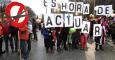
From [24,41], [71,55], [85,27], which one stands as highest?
[85,27]

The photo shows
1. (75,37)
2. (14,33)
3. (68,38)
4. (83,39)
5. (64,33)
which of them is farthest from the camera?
(68,38)

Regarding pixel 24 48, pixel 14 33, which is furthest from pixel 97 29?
pixel 24 48

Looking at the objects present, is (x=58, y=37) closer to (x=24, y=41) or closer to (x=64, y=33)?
(x=64, y=33)

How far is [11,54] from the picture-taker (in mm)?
18000

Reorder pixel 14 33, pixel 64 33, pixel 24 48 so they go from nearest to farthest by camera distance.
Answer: pixel 24 48 → pixel 14 33 → pixel 64 33

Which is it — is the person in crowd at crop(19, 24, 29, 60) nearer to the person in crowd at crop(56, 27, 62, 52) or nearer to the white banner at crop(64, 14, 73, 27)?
the white banner at crop(64, 14, 73, 27)

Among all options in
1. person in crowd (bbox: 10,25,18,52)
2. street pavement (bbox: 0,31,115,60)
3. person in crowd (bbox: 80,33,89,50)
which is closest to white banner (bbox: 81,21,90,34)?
person in crowd (bbox: 80,33,89,50)

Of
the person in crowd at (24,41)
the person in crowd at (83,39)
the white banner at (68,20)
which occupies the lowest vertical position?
the person in crowd at (83,39)

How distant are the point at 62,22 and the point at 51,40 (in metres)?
1.34

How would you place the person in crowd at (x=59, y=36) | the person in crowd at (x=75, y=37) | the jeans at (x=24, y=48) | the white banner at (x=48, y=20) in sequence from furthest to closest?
1. the person in crowd at (x=75, y=37)
2. the person in crowd at (x=59, y=36)
3. the white banner at (x=48, y=20)
4. the jeans at (x=24, y=48)

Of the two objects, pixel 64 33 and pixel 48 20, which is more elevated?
pixel 48 20

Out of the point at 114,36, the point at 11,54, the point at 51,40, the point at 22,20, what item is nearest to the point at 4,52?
the point at 11,54

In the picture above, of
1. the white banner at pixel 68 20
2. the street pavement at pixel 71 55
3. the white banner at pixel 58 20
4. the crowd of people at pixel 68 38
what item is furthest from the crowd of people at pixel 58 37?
the white banner at pixel 58 20

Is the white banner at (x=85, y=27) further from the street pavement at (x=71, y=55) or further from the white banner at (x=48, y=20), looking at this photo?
the white banner at (x=48, y=20)
